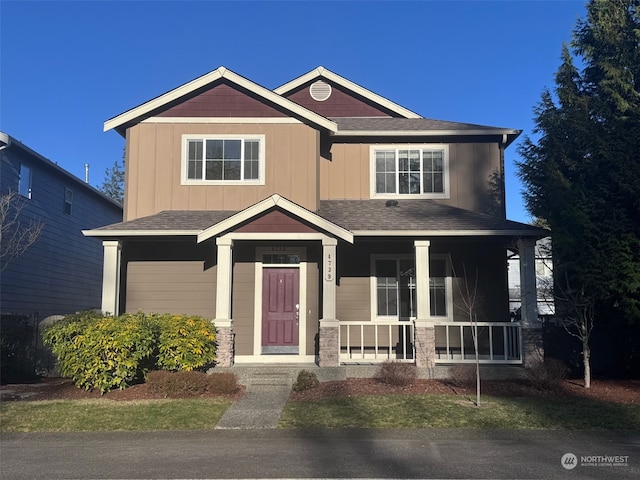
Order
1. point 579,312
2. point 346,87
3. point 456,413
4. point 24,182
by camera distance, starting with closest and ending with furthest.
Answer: point 456,413 → point 579,312 → point 346,87 → point 24,182

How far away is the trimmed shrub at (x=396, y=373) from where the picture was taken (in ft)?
34.6

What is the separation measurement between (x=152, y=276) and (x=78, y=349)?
3.04 meters

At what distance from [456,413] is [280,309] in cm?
523

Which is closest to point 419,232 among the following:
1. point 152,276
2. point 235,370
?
point 235,370

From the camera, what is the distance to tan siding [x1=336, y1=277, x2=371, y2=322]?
514 inches

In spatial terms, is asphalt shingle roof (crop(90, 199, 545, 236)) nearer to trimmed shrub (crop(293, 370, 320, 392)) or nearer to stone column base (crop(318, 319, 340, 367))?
stone column base (crop(318, 319, 340, 367))

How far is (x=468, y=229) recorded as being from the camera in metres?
11.7

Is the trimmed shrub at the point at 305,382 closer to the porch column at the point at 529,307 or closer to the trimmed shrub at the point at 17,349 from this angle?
the porch column at the point at 529,307

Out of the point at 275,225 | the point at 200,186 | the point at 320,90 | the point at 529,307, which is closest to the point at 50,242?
the point at 200,186

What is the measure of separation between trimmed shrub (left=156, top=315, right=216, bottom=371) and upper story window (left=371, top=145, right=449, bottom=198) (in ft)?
19.5

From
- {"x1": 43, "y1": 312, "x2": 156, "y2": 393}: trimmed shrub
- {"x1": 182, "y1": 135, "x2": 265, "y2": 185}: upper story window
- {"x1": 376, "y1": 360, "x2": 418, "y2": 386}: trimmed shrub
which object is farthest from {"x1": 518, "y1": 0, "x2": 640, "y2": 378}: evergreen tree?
{"x1": 43, "y1": 312, "x2": 156, "y2": 393}: trimmed shrub

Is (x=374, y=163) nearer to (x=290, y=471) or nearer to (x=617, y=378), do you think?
(x=617, y=378)

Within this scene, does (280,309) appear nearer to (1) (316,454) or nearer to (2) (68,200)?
(1) (316,454)

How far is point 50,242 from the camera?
18.3 m
